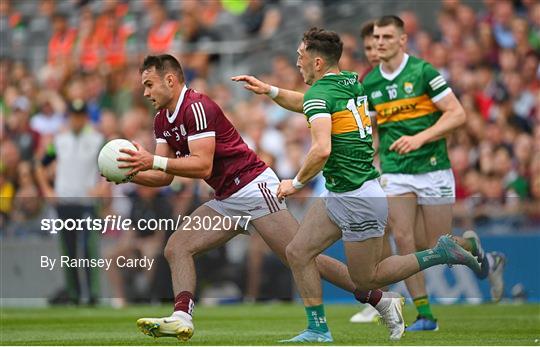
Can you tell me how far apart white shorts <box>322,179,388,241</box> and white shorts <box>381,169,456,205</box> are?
6.88ft

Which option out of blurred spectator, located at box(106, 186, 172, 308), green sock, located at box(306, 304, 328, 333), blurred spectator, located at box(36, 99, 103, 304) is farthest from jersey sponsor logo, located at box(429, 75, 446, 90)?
blurred spectator, located at box(36, 99, 103, 304)

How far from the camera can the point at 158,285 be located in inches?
683

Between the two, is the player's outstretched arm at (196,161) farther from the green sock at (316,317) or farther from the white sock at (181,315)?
the green sock at (316,317)

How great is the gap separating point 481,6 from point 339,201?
1106cm

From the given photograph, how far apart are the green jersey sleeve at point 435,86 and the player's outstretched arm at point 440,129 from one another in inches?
2.1

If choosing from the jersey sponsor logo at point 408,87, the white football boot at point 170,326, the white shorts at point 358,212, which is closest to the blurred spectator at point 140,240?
the jersey sponsor logo at point 408,87

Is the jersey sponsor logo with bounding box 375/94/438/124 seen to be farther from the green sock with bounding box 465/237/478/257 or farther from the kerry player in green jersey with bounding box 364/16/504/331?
the green sock with bounding box 465/237/478/257

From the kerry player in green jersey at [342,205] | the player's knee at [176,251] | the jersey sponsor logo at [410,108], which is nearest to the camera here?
the kerry player in green jersey at [342,205]

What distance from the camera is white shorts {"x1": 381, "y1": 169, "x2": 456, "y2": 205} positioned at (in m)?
12.8

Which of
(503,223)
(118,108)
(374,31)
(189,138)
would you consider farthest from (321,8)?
(189,138)

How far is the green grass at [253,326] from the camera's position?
11.0m

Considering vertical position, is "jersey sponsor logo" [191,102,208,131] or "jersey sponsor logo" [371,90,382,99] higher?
"jersey sponsor logo" [371,90,382,99]

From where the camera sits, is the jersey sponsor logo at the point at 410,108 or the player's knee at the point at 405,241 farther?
the jersey sponsor logo at the point at 410,108

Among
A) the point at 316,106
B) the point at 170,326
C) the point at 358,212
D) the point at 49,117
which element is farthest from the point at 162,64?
the point at 49,117
